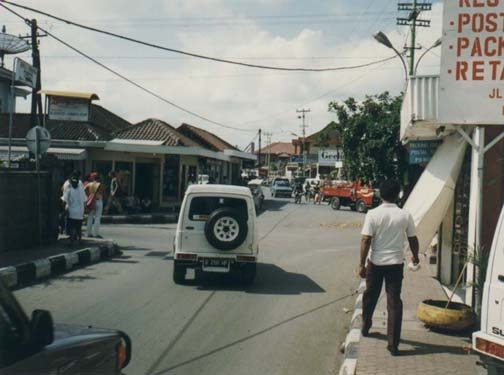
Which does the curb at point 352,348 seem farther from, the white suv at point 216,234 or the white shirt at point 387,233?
the white suv at point 216,234

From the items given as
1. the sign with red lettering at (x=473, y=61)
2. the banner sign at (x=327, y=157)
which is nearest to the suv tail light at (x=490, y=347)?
the sign with red lettering at (x=473, y=61)

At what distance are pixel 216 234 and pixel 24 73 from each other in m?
6.76

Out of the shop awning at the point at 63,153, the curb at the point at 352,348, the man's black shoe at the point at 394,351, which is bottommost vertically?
the curb at the point at 352,348

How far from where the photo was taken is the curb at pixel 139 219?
23141mm

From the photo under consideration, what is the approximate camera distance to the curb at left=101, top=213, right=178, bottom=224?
23141 millimetres

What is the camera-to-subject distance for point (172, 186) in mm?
30156

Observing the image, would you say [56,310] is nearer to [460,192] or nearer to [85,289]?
[85,289]

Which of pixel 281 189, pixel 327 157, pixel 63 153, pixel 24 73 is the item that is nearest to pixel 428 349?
pixel 24 73

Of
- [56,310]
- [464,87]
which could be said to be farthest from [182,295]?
[464,87]

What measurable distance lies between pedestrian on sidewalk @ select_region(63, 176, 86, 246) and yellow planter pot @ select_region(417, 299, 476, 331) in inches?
365

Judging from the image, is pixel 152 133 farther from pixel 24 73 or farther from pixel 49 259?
pixel 49 259

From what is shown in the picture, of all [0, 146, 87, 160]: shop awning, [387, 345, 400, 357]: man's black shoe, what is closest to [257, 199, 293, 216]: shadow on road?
[0, 146, 87, 160]: shop awning

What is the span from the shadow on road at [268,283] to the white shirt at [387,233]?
3.90m

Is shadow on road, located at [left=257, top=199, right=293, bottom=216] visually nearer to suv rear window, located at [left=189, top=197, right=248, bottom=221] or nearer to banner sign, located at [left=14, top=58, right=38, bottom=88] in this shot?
banner sign, located at [left=14, top=58, right=38, bottom=88]
